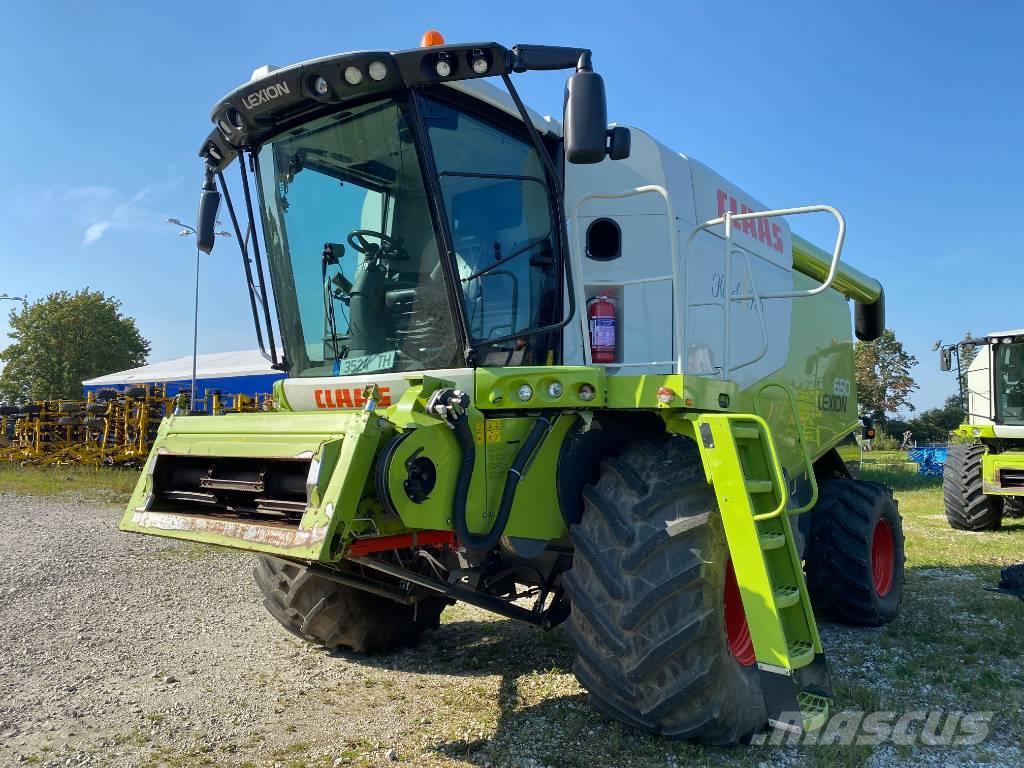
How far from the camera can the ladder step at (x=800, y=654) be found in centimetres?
302

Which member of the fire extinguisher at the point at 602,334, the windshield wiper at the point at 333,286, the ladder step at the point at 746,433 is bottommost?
the ladder step at the point at 746,433

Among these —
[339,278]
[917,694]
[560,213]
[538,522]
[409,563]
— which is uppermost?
[560,213]

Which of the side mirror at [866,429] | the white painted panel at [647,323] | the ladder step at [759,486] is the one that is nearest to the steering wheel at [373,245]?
the white painted panel at [647,323]

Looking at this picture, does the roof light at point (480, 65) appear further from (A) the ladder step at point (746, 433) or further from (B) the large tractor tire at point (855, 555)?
(B) the large tractor tire at point (855, 555)

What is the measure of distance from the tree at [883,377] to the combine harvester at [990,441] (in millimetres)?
32601

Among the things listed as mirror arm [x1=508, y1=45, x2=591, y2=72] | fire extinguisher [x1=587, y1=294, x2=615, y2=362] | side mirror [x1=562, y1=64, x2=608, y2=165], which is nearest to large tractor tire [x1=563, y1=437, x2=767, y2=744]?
fire extinguisher [x1=587, y1=294, x2=615, y2=362]

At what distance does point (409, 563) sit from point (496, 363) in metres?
1.10

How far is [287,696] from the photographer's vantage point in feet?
13.4

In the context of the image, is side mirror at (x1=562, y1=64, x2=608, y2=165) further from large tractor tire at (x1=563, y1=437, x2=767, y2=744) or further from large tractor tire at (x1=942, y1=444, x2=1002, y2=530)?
large tractor tire at (x1=942, y1=444, x2=1002, y2=530)

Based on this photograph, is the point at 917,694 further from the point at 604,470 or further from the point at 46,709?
the point at 46,709

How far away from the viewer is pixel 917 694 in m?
4.06

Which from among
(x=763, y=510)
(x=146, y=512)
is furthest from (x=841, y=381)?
(x=146, y=512)

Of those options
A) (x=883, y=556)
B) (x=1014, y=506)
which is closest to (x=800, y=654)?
(x=883, y=556)

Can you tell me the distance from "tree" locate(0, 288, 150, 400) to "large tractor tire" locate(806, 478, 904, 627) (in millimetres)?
42192
